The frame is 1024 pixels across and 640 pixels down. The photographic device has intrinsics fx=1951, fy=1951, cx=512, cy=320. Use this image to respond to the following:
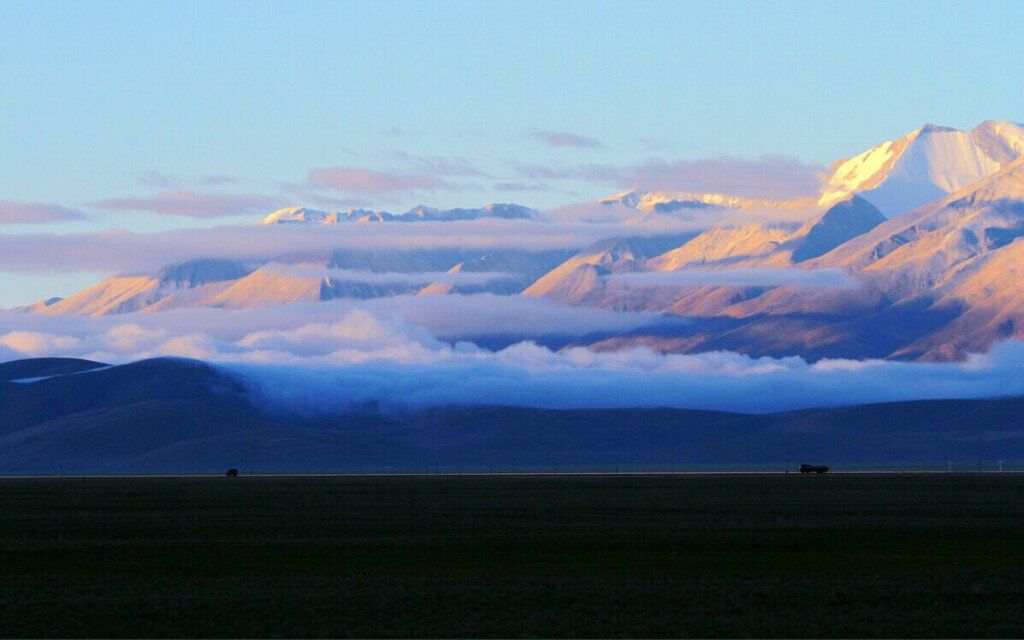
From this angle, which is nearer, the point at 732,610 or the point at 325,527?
the point at 732,610

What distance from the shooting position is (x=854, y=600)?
169 feet

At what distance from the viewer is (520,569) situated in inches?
2440

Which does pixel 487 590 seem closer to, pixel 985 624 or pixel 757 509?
pixel 985 624

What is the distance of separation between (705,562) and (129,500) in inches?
2752

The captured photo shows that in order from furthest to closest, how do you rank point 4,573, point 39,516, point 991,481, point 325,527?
point 991,481, point 39,516, point 325,527, point 4,573

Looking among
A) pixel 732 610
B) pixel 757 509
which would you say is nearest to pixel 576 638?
pixel 732 610

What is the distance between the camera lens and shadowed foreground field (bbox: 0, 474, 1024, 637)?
47625 millimetres

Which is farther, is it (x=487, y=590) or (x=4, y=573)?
(x=4, y=573)

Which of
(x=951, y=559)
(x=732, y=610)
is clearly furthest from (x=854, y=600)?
(x=951, y=559)

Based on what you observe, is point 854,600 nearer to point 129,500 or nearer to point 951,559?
point 951,559

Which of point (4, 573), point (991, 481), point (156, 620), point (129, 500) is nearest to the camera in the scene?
point (156, 620)

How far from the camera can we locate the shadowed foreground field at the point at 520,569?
4762 cm

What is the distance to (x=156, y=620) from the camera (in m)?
48.6

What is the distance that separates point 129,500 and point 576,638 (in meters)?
86.1
